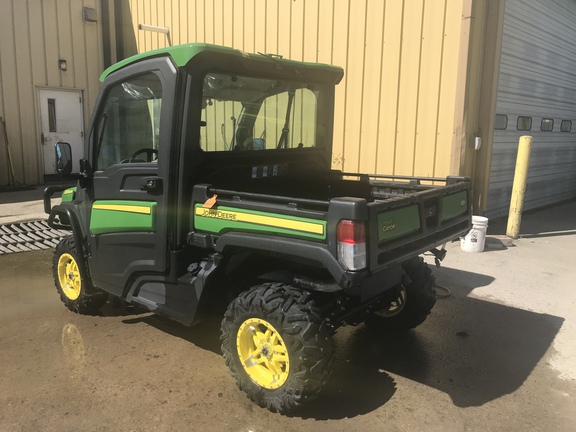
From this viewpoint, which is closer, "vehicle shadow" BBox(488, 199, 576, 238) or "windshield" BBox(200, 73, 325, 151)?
"windshield" BBox(200, 73, 325, 151)

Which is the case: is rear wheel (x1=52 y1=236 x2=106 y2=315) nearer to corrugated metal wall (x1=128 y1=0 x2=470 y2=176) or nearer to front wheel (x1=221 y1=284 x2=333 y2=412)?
front wheel (x1=221 y1=284 x2=333 y2=412)

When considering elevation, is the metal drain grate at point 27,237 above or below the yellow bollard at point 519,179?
below

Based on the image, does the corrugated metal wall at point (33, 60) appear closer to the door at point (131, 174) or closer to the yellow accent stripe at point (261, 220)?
the door at point (131, 174)

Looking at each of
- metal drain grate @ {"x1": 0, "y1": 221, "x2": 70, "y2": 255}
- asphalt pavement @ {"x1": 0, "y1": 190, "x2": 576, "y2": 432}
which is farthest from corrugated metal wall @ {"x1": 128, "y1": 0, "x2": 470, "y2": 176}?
metal drain grate @ {"x1": 0, "y1": 221, "x2": 70, "y2": 255}

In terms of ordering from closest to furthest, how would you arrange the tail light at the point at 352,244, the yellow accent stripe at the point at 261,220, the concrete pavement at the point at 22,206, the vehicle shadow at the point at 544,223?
the tail light at the point at 352,244 < the yellow accent stripe at the point at 261,220 < the vehicle shadow at the point at 544,223 < the concrete pavement at the point at 22,206

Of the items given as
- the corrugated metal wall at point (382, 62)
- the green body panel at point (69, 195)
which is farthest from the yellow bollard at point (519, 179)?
the green body panel at point (69, 195)

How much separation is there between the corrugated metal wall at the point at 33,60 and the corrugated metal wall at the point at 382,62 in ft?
17.0

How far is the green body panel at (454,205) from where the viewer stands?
363cm

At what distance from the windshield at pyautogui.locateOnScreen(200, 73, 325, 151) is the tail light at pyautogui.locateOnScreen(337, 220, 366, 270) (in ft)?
4.33

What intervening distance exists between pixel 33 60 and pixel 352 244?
38.3ft

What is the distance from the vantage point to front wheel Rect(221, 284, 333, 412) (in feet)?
9.79

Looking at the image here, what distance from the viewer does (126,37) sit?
Result: 1270 cm

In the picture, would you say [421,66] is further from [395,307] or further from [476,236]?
[395,307]

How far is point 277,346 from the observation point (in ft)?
10.3
